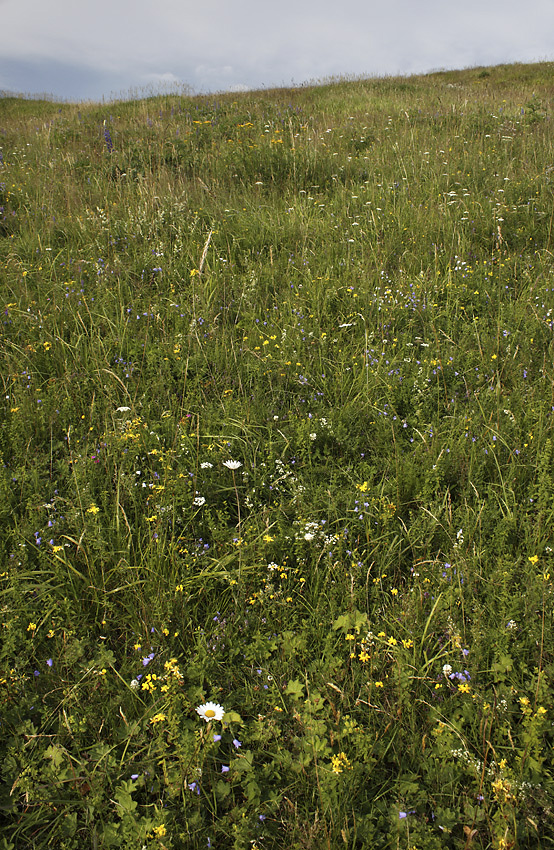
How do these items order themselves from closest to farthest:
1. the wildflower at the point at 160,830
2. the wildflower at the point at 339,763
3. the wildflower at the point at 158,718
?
the wildflower at the point at 160,830, the wildflower at the point at 339,763, the wildflower at the point at 158,718

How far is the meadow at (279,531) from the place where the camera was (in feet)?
4.51

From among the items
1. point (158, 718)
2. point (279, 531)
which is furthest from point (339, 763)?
point (279, 531)

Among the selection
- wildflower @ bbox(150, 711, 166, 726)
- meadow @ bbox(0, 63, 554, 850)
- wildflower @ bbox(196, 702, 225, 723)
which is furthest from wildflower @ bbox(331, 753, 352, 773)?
wildflower @ bbox(150, 711, 166, 726)

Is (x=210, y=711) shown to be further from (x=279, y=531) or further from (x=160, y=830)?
(x=279, y=531)

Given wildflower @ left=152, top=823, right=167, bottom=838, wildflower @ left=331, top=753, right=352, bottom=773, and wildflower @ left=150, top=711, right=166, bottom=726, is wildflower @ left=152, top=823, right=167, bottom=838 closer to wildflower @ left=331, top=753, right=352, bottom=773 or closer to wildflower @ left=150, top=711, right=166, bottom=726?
wildflower @ left=150, top=711, right=166, bottom=726

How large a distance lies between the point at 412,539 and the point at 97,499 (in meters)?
1.40

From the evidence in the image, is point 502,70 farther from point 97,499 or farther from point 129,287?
point 97,499

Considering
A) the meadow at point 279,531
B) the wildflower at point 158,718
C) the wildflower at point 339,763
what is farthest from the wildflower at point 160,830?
the wildflower at point 339,763

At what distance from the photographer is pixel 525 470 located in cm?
232

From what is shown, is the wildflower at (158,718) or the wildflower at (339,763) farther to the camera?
the wildflower at (158,718)

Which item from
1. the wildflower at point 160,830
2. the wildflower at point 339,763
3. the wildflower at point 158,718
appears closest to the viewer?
the wildflower at point 160,830

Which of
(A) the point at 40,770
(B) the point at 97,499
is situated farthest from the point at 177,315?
(A) the point at 40,770

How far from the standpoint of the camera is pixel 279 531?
6.79 feet

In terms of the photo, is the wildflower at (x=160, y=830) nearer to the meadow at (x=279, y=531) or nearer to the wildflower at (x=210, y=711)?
the meadow at (x=279, y=531)
